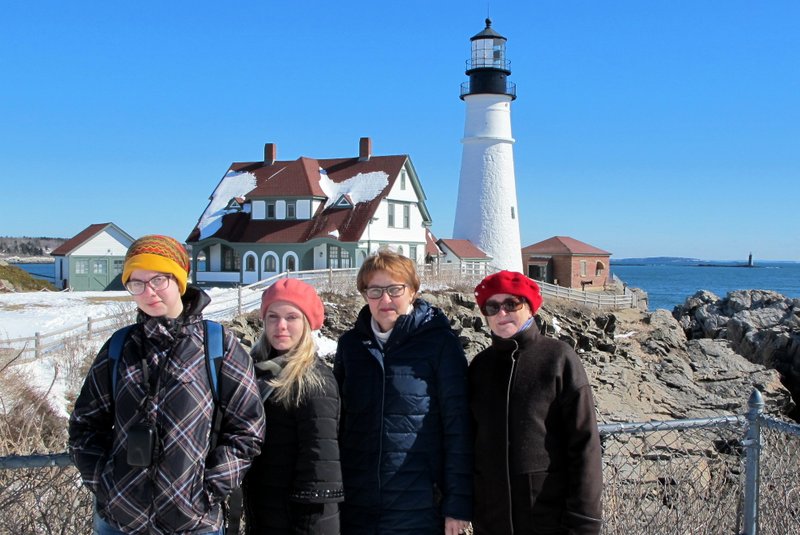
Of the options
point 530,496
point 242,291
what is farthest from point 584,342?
point 530,496

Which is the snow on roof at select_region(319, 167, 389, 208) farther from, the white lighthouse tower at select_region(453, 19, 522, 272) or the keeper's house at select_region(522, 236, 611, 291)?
the keeper's house at select_region(522, 236, 611, 291)

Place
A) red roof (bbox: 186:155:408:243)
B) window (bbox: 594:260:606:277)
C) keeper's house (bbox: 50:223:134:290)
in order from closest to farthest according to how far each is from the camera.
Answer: red roof (bbox: 186:155:408:243)
keeper's house (bbox: 50:223:134:290)
window (bbox: 594:260:606:277)

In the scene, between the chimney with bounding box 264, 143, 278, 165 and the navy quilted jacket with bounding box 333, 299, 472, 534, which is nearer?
the navy quilted jacket with bounding box 333, 299, 472, 534

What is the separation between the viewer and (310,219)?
100 ft

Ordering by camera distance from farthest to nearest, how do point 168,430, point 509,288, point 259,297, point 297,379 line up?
point 259,297, point 509,288, point 297,379, point 168,430

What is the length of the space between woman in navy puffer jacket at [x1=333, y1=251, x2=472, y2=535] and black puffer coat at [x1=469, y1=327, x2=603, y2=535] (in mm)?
113

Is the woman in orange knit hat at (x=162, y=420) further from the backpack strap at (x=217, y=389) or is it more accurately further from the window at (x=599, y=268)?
the window at (x=599, y=268)

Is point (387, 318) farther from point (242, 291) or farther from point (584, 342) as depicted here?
point (584, 342)

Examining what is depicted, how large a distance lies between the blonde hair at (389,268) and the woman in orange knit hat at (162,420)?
72cm

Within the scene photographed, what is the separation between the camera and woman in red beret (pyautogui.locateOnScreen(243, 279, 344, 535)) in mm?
3012

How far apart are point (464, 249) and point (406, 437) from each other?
30110 millimetres

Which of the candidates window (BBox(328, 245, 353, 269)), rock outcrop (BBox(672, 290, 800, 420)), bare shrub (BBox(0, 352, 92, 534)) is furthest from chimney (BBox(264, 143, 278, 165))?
bare shrub (BBox(0, 352, 92, 534))

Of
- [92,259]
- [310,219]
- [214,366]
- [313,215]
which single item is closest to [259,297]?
[310,219]

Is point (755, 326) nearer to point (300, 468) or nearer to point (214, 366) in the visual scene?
point (300, 468)
